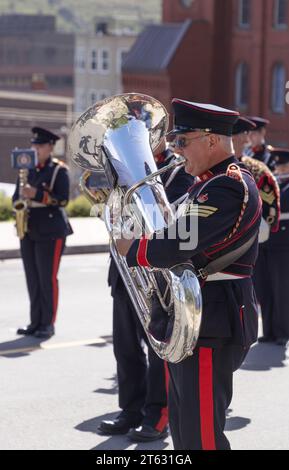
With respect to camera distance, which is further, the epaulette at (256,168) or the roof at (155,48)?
the roof at (155,48)

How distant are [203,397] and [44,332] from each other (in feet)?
16.7

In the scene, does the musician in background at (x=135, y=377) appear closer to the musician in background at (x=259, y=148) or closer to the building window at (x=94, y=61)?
the musician in background at (x=259, y=148)

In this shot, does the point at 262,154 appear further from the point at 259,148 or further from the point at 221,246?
the point at 221,246

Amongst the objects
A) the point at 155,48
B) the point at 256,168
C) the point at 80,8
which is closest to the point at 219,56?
the point at 155,48

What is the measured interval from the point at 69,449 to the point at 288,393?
212cm

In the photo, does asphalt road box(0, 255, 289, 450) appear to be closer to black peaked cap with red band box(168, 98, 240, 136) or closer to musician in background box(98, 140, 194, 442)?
musician in background box(98, 140, 194, 442)

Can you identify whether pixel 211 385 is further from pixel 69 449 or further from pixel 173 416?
pixel 69 449

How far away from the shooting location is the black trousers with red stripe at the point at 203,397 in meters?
5.10

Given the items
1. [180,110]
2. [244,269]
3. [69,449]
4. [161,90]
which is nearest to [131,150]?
[180,110]

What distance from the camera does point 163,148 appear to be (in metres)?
7.10

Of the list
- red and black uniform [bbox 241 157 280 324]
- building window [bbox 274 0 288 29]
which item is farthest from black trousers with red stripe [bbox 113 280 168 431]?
building window [bbox 274 0 288 29]

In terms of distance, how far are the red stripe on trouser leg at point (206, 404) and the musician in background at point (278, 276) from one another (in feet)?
16.0

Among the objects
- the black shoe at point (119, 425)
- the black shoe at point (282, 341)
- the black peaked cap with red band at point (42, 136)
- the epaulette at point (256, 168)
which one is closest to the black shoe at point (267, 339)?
the black shoe at point (282, 341)

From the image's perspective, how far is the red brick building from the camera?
52.9m
